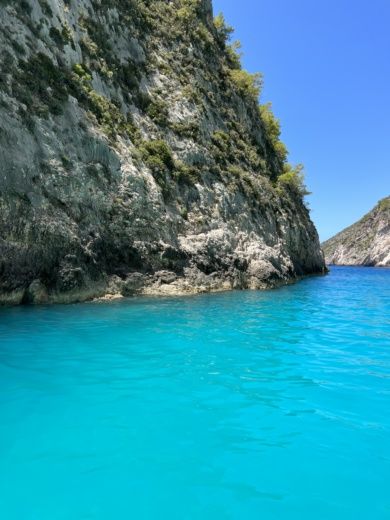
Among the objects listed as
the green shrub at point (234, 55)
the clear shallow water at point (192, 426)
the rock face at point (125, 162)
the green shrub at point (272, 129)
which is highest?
the green shrub at point (234, 55)

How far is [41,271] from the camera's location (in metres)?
17.4

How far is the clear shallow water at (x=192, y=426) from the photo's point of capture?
14.3ft

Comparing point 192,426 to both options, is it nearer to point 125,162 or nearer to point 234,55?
point 125,162

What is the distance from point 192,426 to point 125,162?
19.1 metres

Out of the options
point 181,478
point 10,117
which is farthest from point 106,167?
point 181,478

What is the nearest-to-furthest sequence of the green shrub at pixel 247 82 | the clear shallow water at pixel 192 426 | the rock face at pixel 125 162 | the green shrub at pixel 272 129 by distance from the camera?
the clear shallow water at pixel 192 426
the rock face at pixel 125 162
the green shrub at pixel 247 82
the green shrub at pixel 272 129

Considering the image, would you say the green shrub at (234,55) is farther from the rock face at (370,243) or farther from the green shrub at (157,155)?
the rock face at (370,243)

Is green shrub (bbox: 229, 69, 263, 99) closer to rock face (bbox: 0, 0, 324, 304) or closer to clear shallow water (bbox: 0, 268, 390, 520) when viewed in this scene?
rock face (bbox: 0, 0, 324, 304)

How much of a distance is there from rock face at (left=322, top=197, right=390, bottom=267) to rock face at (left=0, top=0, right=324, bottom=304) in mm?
99277

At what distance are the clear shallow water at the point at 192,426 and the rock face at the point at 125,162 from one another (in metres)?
7.08

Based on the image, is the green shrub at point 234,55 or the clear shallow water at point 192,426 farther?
the green shrub at point 234,55

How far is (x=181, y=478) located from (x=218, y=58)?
42.0m

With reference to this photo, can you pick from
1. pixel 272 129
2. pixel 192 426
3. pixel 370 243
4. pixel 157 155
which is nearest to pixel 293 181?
pixel 272 129

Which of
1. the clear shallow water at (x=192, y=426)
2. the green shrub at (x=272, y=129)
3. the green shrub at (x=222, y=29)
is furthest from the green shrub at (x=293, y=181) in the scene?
the clear shallow water at (x=192, y=426)
